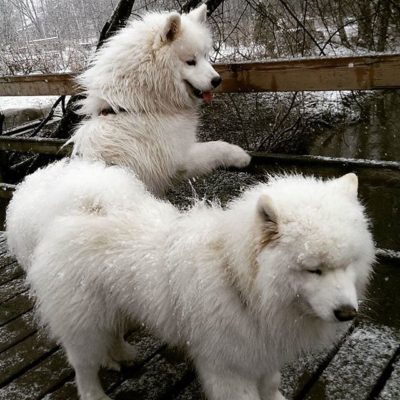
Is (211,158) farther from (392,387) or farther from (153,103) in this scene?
(392,387)

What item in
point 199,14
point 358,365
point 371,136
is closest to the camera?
point 358,365

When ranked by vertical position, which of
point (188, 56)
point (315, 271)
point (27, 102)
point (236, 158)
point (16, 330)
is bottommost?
point (16, 330)

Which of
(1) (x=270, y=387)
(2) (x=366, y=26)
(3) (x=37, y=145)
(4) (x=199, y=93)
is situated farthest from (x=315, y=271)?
(2) (x=366, y=26)

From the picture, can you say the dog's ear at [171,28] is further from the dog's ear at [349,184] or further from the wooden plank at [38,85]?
the dog's ear at [349,184]

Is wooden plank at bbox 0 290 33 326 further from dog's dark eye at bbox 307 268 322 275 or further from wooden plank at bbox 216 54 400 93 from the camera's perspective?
dog's dark eye at bbox 307 268 322 275

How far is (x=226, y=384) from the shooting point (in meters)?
1.95

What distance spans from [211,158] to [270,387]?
1.69 meters

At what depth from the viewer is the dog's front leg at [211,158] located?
3.36 m

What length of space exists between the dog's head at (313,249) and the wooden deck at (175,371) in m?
0.95

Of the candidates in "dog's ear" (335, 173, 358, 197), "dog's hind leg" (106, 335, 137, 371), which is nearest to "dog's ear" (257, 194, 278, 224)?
"dog's ear" (335, 173, 358, 197)

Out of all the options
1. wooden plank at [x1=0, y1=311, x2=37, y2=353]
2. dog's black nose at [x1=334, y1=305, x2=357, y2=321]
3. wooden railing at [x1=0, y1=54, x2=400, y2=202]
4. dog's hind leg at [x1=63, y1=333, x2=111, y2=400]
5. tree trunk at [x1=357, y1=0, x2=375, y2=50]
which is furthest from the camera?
tree trunk at [x1=357, y1=0, x2=375, y2=50]

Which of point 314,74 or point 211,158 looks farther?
point 211,158

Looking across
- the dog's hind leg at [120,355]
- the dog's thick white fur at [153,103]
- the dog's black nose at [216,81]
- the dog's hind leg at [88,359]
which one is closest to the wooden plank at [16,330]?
the dog's hind leg at [120,355]

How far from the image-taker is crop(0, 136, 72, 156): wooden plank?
14.1 feet
